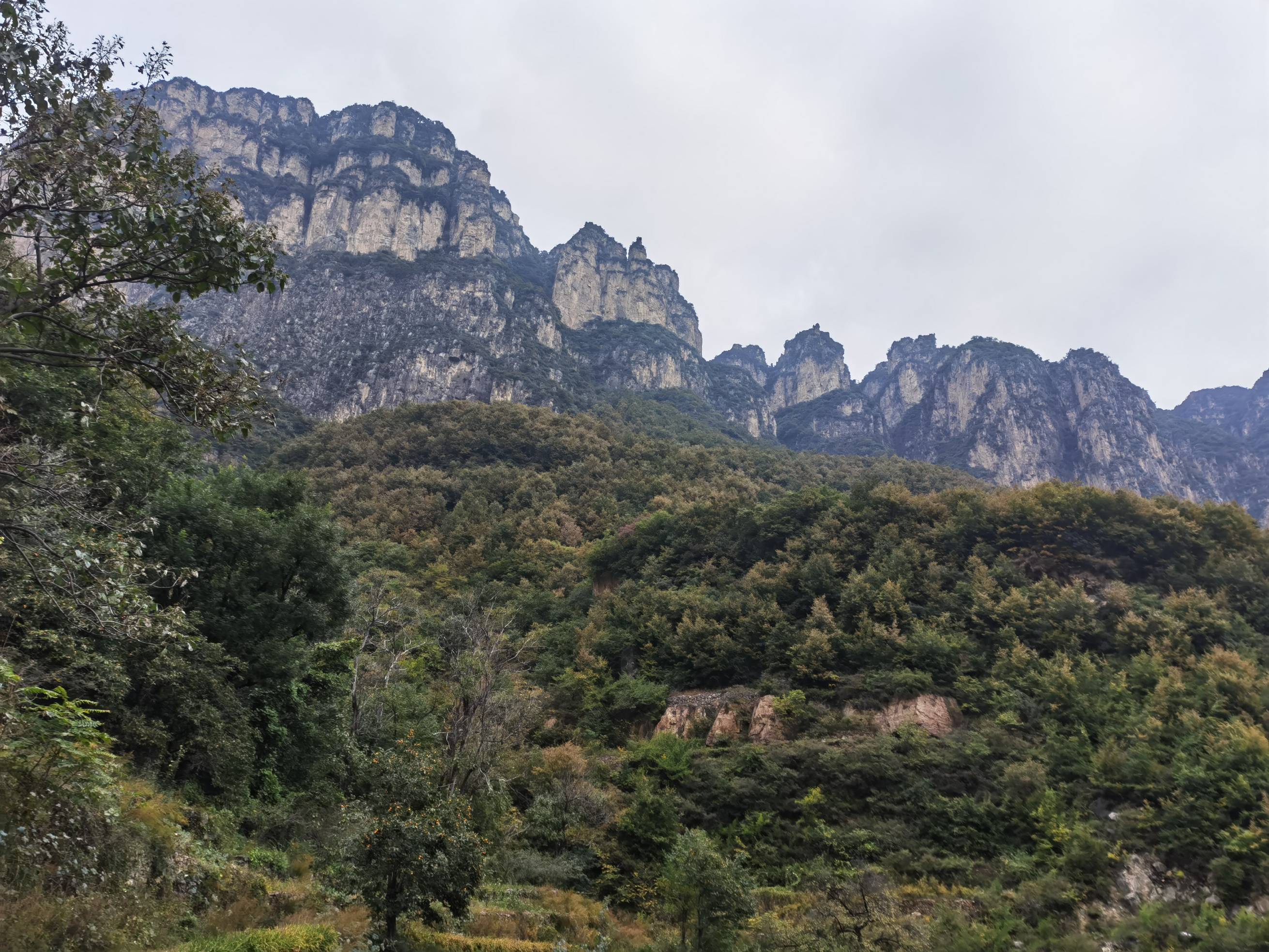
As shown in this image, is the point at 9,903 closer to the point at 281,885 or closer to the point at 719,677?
the point at 281,885

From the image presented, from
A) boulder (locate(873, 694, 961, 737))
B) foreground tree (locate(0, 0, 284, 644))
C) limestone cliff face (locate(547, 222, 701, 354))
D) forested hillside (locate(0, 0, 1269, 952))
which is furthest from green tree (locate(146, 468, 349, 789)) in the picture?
limestone cliff face (locate(547, 222, 701, 354))

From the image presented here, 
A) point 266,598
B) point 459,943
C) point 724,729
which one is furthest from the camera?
point 724,729

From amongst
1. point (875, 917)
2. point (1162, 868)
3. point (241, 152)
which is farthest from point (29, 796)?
point (241, 152)

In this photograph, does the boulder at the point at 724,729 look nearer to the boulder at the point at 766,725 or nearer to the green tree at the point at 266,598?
Answer: the boulder at the point at 766,725

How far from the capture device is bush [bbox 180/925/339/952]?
6.63 meters

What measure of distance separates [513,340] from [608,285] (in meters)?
43.3

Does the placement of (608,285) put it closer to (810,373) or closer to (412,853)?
(810,373)

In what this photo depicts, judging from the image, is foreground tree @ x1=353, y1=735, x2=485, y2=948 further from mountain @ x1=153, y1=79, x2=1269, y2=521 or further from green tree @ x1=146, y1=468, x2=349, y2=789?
mountain @ x1=153, y1=79, x2=1269, y2=521

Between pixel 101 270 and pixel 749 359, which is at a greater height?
pixel 749 359

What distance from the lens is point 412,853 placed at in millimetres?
8453

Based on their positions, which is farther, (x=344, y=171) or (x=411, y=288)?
(x=344, y=171)

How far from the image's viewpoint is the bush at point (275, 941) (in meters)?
6.63

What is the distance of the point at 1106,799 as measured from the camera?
14258 millimetres

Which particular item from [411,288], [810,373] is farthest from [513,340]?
[810,373]
